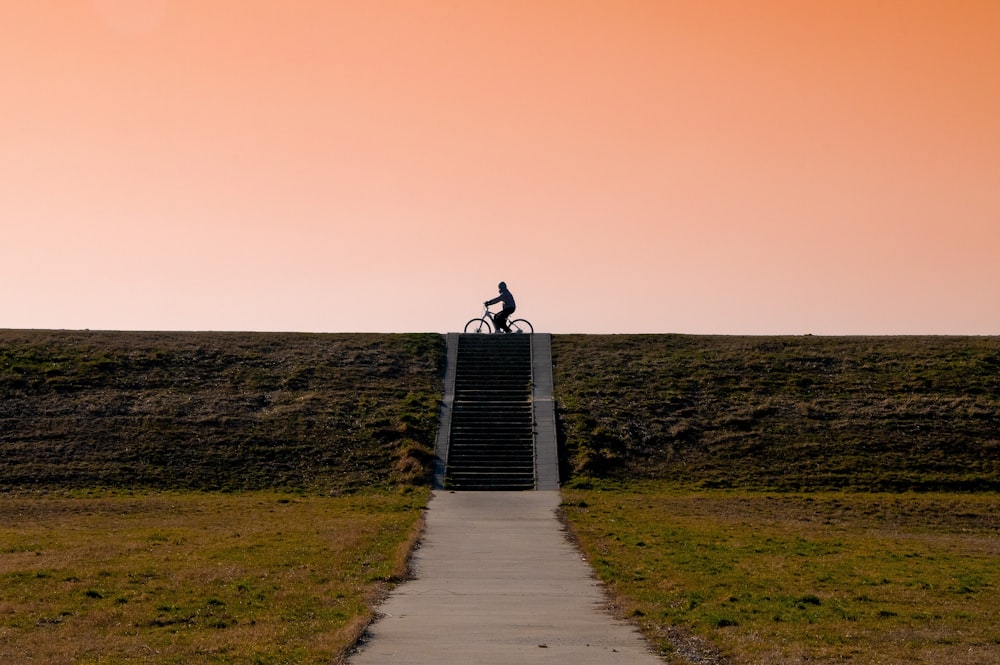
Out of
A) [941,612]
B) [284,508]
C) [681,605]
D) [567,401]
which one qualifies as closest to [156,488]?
[284,508]

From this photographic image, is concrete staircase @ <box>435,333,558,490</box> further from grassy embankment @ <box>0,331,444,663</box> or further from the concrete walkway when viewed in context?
the concrete walkway

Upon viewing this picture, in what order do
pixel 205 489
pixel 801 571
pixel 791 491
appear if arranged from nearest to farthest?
pixel 801 571 < pixel 205 489 < pixel 791 491

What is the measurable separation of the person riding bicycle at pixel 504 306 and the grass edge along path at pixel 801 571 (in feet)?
46.0

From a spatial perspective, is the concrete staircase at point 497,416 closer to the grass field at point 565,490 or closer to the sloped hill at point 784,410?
the grass field at point 565,490

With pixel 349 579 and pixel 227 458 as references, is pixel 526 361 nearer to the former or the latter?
pixel 227 458

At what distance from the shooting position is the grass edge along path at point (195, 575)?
1372 cm

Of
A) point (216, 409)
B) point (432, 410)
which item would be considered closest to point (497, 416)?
point (432, 410)

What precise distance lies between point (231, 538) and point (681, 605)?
11156 millimetres

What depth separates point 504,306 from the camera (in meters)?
45.5

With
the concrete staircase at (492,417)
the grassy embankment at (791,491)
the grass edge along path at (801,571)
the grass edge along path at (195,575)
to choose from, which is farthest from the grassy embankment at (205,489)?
the grassy embankment at (791,491)

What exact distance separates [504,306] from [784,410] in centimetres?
1217

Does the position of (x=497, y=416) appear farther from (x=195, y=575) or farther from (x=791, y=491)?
(x=195, y=575)

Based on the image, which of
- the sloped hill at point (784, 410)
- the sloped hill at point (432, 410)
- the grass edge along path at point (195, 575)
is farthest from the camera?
the sloped hill at point (784, 410)

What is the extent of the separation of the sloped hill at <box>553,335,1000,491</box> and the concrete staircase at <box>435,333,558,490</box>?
882 mm
